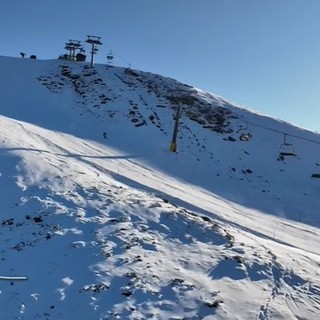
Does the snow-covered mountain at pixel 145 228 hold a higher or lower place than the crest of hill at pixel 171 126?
lower

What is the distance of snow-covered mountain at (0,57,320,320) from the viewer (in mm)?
7863

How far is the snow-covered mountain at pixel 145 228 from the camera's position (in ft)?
25.8

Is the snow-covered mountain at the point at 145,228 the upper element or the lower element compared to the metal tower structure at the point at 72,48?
lower

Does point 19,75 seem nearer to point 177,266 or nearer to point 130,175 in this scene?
point 130,175

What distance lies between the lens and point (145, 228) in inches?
430

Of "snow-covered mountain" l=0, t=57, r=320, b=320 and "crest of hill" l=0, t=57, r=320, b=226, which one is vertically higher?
"crest of hill" l=0, t=57, r=320, b=226

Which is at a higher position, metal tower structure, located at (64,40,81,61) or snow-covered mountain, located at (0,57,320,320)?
metal tower structure, located at (64,40,81,61)

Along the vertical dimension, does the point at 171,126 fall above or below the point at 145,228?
above

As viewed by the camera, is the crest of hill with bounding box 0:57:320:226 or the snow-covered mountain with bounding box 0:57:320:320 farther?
the crest of hill with bounding box 0:57:320:226

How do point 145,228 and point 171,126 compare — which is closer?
point 145,228

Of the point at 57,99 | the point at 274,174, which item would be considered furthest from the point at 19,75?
the point at 274,174

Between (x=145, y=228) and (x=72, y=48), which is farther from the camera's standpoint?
(x=72, y=48)

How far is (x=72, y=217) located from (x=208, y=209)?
21.6 feet

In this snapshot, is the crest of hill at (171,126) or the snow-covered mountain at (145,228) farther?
the crest of hill at (171,126)
